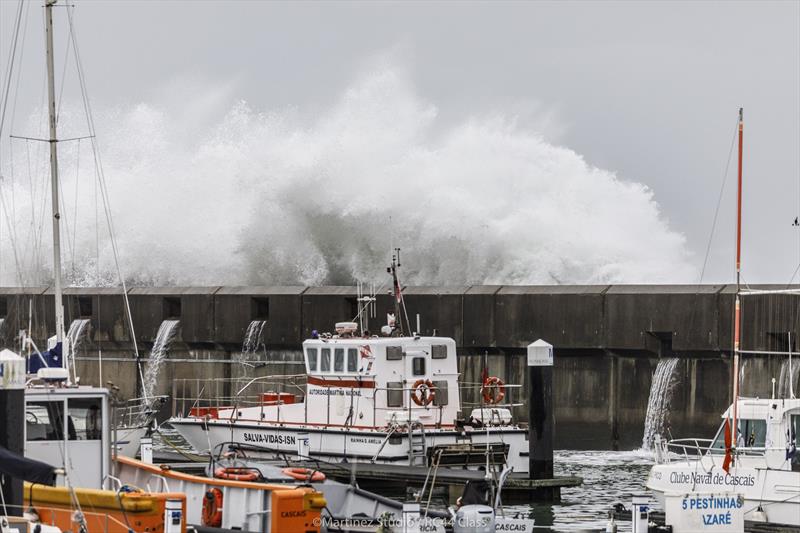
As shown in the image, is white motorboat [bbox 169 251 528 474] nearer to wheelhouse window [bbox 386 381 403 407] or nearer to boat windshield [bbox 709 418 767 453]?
wheelhouse window [bbox 386 381 403 407]

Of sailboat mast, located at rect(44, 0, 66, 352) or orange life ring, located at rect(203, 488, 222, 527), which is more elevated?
sailboat mast, located at rect(44, 0, 66, 352)

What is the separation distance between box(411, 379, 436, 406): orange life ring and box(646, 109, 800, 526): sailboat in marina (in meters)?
4.87

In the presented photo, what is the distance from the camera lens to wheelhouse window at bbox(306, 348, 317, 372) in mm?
26719

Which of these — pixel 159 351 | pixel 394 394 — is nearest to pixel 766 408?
pixel 394 394

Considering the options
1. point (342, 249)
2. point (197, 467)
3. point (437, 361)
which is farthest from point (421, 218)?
point (197, 467)

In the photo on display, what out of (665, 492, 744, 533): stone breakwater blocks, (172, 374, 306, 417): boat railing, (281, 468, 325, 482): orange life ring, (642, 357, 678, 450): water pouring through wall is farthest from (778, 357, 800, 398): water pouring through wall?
(281, 468, 325, 482): orange life ring

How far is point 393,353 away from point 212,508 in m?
8.12

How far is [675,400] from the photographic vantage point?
3072 cm

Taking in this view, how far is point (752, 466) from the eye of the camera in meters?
20.6

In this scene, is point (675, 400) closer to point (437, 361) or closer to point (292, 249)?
point (437, 361)

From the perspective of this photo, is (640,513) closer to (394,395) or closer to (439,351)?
(394,395)

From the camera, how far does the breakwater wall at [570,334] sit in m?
30.5

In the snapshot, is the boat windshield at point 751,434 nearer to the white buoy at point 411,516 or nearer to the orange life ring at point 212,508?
the white buoy at point 411,516

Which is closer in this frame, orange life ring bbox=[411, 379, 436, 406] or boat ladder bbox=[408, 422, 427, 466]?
boat ladder bbox=[408, 422, 427, 466]
